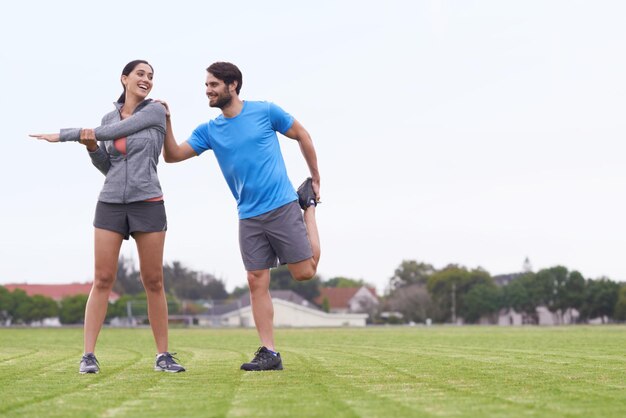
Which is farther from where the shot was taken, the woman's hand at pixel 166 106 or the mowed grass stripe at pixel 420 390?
the woman's hand at pixel 166 106

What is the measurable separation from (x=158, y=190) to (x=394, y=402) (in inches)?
120

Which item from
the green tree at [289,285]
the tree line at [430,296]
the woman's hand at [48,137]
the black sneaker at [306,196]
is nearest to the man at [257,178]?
the black sneaker at [306,196]

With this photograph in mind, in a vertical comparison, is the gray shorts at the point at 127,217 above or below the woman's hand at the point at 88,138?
below

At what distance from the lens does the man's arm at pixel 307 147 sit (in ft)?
25.2

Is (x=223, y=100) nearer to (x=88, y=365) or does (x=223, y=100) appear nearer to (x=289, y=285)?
(x=88, y=365)

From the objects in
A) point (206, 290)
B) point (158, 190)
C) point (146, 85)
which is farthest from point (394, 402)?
point (206, 290)

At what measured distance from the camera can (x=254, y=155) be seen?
7375 millimetres

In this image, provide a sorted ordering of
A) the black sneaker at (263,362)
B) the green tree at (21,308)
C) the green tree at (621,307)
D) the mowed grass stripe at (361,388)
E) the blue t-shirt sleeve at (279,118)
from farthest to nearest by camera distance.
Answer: the green tree at (21,308) < the green tree at (621,307) < the blue t-shirt sleeve at (279,118) < the black sneaker at (263,362) < the mowed grass stripe at (361,388)

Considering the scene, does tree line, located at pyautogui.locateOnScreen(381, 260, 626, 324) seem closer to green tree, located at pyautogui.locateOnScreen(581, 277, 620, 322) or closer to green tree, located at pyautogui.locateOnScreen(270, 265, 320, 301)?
green tree, located at pyautogui.locateOnScreen(581, 277, 620, 322)

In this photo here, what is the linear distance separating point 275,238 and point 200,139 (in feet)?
3.23

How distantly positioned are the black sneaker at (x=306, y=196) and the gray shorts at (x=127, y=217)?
1.23 m

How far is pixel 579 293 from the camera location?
333 ft

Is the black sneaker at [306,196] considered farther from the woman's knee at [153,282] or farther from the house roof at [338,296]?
the house roof at [338,296]

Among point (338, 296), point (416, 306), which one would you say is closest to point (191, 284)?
point (338, 296)
